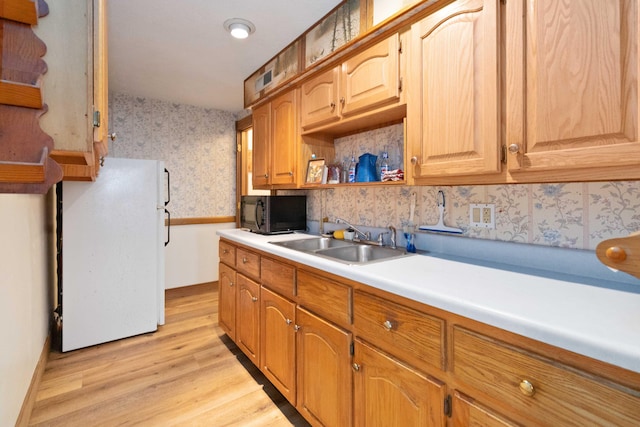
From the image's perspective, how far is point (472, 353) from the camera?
894mm

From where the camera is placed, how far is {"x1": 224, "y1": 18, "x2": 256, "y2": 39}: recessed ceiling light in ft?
6.70

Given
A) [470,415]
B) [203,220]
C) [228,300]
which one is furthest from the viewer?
[203,220]

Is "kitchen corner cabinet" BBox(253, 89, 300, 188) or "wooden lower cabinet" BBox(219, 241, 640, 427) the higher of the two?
"kitchen corner cabinet" BBox(253, 89, 300, 188)

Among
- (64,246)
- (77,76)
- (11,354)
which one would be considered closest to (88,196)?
(64,246)

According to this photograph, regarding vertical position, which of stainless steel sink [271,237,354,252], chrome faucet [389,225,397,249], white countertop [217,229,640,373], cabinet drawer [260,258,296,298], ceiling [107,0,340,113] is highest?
ceiling [107,0,340,113]

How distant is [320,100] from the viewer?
1.98 m

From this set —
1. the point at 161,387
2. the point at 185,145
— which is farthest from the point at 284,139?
the point at 185,145

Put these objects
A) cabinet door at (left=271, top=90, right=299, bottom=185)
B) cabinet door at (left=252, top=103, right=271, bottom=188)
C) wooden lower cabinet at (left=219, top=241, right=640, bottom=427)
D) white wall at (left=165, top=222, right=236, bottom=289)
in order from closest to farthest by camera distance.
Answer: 1. wooden lower cabinet at (left=219, top=241, right=640, bottom=427)
2. cabinet door at (left=271, top=90, right=299, bottom=185)
3. cabinet door at (left=252, top=103, right=271, bottom=188)
4. white wall at (left=165, top=222, right=236, bottom=289)

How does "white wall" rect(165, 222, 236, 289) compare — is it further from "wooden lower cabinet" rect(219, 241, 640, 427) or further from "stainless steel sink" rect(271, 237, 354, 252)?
"wooden lower cabinet" rect(219, 241, 640, 427)

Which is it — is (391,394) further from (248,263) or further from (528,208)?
(248,263)

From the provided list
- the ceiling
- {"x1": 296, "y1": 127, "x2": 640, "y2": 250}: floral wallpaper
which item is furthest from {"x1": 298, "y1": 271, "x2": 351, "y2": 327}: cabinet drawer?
the ceiling

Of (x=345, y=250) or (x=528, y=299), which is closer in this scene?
(x=528, y=299)

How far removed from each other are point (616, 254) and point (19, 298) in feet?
8.28

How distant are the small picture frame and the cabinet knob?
155 centimetres
